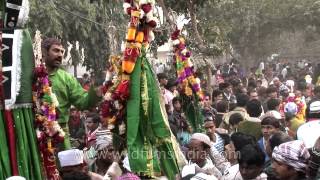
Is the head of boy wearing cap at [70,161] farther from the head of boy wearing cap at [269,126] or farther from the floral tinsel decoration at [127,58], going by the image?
the head of boy wearing cap at [269,126]

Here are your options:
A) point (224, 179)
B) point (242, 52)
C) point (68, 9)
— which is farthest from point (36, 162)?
point (242, 52)

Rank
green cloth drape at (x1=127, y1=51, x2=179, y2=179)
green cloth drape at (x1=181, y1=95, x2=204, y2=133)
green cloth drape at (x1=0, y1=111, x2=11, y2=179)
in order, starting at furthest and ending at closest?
green cloth drape at (x1=181, y1=95, x2=204, y2=133), green cloth drape at (x1=127, y1=51, x2=179, y2=179), green cloth drape at (x1=0, y1=111, x2=11, y2=179)

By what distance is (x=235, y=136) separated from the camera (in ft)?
20.4

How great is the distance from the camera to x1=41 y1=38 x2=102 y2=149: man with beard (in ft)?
18.3

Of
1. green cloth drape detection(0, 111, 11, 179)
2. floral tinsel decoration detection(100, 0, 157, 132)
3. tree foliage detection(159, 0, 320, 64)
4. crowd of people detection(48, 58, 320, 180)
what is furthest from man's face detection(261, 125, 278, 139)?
tree foliage detection(159, 0, 320, 64)

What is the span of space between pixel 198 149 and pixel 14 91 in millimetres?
1902

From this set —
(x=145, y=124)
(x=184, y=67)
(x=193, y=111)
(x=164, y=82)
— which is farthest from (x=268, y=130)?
(x=164, y=82)

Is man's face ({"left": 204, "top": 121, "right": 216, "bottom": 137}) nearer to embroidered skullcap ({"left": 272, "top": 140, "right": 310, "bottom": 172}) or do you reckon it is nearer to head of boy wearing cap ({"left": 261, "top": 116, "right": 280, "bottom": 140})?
head of boy wearing cap ({"left": 261, "top": 116, "right": 280, "bottom": 140})

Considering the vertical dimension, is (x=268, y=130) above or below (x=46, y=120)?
below

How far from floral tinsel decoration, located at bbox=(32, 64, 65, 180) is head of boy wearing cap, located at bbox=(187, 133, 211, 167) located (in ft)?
4.49

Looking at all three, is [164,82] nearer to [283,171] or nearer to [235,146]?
[235,146]

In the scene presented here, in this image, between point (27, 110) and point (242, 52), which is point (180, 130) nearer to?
point (27, 110)

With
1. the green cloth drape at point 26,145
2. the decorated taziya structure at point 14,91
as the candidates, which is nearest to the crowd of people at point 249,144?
the green cloth drape at point 26,145

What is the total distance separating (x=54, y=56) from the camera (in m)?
5.62
